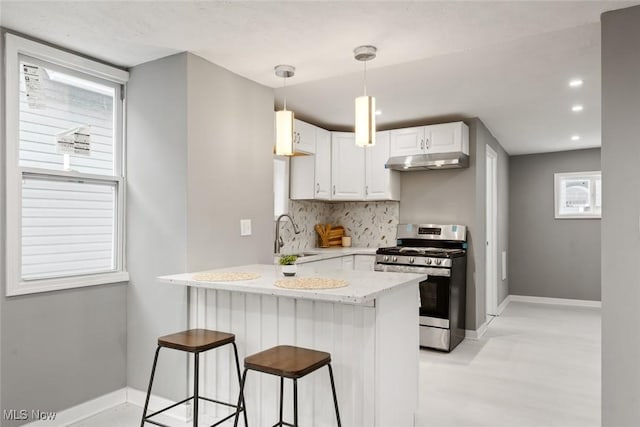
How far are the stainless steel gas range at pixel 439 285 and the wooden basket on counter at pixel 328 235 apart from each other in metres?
1.00

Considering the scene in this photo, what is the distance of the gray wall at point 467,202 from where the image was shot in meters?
4.64

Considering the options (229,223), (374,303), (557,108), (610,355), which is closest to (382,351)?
(374,303)

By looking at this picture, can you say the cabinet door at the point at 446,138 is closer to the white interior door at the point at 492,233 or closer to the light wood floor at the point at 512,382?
the white interior door at the point at 492,233

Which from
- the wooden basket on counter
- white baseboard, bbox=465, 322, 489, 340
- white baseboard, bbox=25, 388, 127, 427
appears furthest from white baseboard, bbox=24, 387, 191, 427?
white baseboard, bbox=465, 322, 489, 340

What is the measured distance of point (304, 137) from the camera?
179 inches

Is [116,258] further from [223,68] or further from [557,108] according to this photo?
[557,108]

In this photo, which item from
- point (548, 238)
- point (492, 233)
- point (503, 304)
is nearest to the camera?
point (492, 233)

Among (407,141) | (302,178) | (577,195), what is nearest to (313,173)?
(302,178)

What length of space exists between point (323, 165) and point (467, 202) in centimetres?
165

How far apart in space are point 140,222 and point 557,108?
397cm

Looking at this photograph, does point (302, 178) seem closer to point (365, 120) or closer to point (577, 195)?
point (365, 120)

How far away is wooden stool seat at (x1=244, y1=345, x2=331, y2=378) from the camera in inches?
71.9

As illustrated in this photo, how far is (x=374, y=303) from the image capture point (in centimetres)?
211

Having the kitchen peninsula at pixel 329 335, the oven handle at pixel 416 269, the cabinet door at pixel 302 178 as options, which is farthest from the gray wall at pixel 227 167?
the oven handle at pixel 416 269
